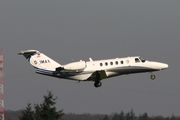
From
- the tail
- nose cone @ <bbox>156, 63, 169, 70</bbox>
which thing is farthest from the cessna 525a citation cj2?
nose cone @ <bbox>156, 63, 169, 70</bbox>

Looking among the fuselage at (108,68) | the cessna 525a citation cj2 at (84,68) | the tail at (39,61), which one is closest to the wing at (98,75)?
the cessna 525a citation cj2 at (84,68)

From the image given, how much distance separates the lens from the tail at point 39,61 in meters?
70.4

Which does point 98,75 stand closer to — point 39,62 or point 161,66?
point 39,62

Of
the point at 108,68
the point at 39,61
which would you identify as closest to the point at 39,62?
the point at 39,61

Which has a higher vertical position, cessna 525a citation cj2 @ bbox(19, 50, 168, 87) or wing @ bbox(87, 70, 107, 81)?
cessna 525a citation cj2 @ bbox(19, 50, 168, 87)

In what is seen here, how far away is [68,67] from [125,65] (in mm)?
6428

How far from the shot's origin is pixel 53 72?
229 feet

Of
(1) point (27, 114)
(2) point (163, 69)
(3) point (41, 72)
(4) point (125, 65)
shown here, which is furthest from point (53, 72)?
(1) point (27, 114)

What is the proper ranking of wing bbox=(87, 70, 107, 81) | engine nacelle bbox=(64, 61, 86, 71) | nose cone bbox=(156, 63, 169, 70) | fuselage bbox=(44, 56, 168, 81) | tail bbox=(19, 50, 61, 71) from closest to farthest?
engine nacelle bbox=(64, 61, 86, 71), wing bbox=(87, 70, 107, 81), fuselage bbox=(44, 56, 168, 81), tail bbox=(19, 50, 61, 71), nose cone bbox=(156, 63, 169, 70)

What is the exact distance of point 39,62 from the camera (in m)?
70.8

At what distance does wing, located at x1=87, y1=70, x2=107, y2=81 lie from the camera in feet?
230

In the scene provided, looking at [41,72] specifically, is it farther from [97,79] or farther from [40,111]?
[40,111]

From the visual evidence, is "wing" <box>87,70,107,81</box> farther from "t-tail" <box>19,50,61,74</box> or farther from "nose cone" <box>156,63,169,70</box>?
"nose cone" <box>156,63,169,70</box>

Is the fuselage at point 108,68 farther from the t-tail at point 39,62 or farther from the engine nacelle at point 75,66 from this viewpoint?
the t-tail at point 39,62
